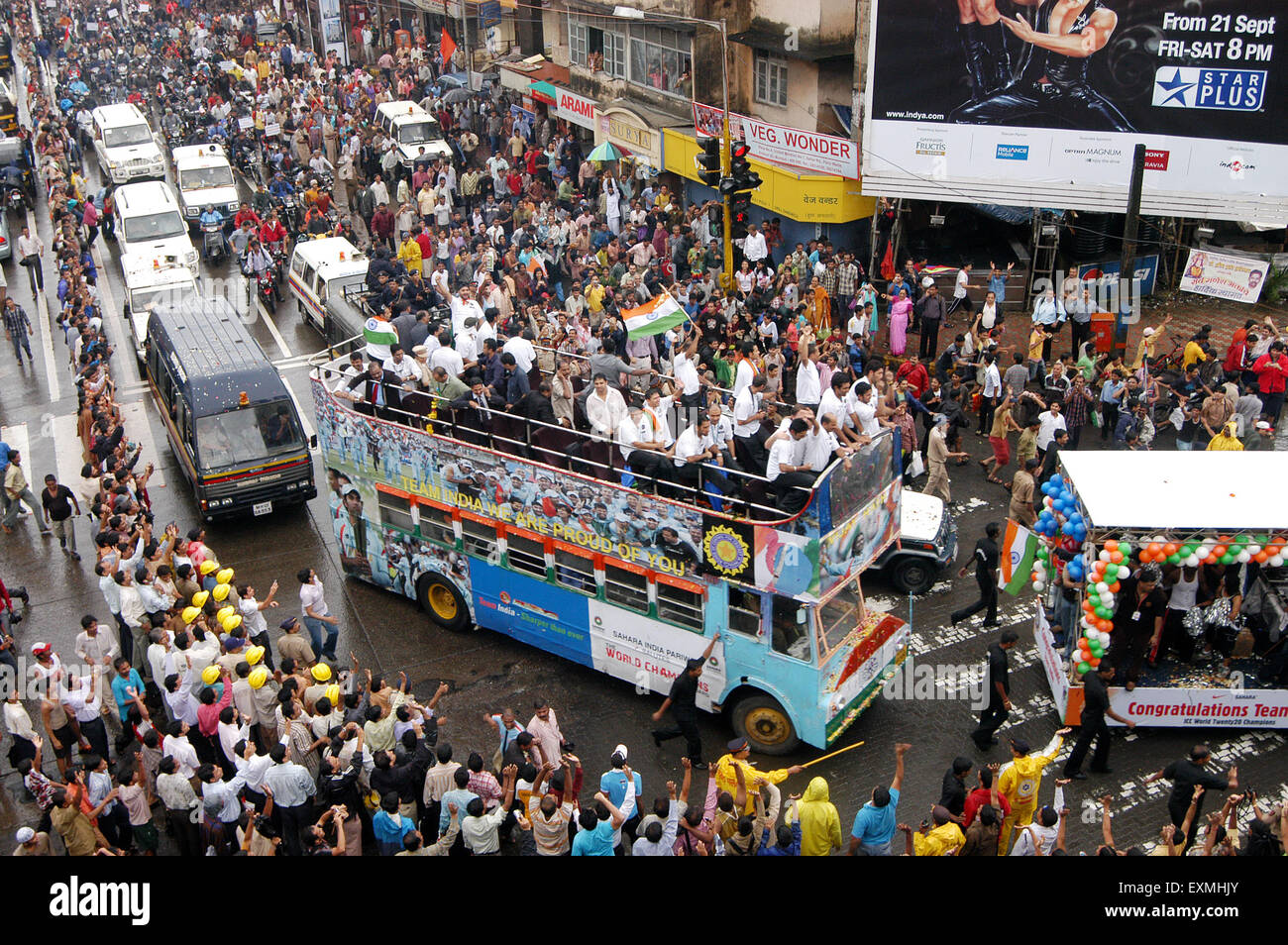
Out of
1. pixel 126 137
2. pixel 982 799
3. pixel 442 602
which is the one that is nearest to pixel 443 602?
pixel 442 602

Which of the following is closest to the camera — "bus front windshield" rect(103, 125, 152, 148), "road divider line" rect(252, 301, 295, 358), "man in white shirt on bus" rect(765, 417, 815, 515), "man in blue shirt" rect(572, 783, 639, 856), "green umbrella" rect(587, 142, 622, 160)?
"man in blue shirt" rect(572, 783, 639, 856)

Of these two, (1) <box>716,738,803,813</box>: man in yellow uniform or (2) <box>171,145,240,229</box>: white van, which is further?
(2) <box>171,145,240,229</box>: white van

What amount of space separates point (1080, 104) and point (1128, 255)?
3761 millimetres

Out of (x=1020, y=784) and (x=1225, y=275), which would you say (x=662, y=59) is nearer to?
(x=1225, y=275)

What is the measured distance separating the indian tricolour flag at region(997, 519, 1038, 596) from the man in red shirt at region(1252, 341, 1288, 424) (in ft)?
23.6

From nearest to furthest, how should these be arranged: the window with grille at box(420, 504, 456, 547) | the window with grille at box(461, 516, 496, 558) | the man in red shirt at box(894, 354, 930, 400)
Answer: the window with grille at box(461, 516, 496, 558)
the window with grille at box(420, 504, 456, 547)
the man in red shirt at box(894, 354, 930, 400)

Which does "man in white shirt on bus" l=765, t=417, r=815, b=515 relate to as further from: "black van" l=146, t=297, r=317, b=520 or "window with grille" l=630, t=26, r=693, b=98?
"window with grille" l=630, t=26, r=693, b=98

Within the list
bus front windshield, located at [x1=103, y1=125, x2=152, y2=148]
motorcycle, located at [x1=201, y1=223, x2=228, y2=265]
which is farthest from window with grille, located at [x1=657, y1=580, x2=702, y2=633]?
bus front windshield, located at [x1=103, y1=125, x2=152, y2=148]

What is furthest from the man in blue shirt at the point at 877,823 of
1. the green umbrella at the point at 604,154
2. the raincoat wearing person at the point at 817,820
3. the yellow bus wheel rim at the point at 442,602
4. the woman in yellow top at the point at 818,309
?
the green umbrella at the point at 604,154

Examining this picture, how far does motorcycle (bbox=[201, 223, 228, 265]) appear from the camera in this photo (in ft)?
97.0

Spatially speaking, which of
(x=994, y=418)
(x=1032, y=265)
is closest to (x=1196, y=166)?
(x=1032, y=265)

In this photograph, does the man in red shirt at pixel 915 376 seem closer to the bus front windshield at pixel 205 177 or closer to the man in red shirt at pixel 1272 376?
the man in red shirt at pixel 1272 376

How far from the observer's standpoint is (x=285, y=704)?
1102cm

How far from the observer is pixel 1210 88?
69.2 ft
